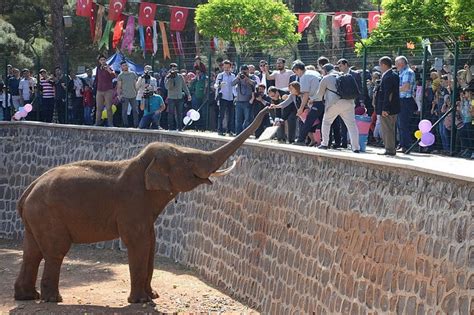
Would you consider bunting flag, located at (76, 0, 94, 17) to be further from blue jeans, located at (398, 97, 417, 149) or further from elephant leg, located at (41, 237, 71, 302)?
elephant leg, located at (41, 237, 71, 302)

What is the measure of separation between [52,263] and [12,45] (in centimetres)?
2539

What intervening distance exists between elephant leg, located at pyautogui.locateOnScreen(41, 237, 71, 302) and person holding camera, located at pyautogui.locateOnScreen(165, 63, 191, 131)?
8.07 meters

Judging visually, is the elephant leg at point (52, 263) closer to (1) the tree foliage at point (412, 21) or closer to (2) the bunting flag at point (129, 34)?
(1) the tree foliage at point (412, 21)

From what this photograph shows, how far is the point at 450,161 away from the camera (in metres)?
15.2

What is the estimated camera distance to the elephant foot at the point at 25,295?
16359 millimetres

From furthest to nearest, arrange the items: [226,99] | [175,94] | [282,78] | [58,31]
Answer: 1. [58,31]
2. [175,94]
3. [226,99]
4. [282,78]

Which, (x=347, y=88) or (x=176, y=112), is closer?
(x=347, y=88)

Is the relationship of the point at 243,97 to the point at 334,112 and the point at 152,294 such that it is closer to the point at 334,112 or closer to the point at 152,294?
the point at 334,112

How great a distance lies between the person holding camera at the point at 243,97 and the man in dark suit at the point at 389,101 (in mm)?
5259

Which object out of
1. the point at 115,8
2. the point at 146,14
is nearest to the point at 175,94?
the point at 146,14

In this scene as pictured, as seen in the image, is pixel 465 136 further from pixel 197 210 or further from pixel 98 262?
pixel 98 262

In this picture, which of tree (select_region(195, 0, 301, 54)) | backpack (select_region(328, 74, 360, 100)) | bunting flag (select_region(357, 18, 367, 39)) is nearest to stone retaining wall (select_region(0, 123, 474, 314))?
backpack (select_region(328, 74, 360, 100))

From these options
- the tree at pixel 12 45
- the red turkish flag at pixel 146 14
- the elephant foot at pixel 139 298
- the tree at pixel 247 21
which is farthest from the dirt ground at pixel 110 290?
the tree at pixel 12 45

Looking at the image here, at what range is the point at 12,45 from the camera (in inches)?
1566
